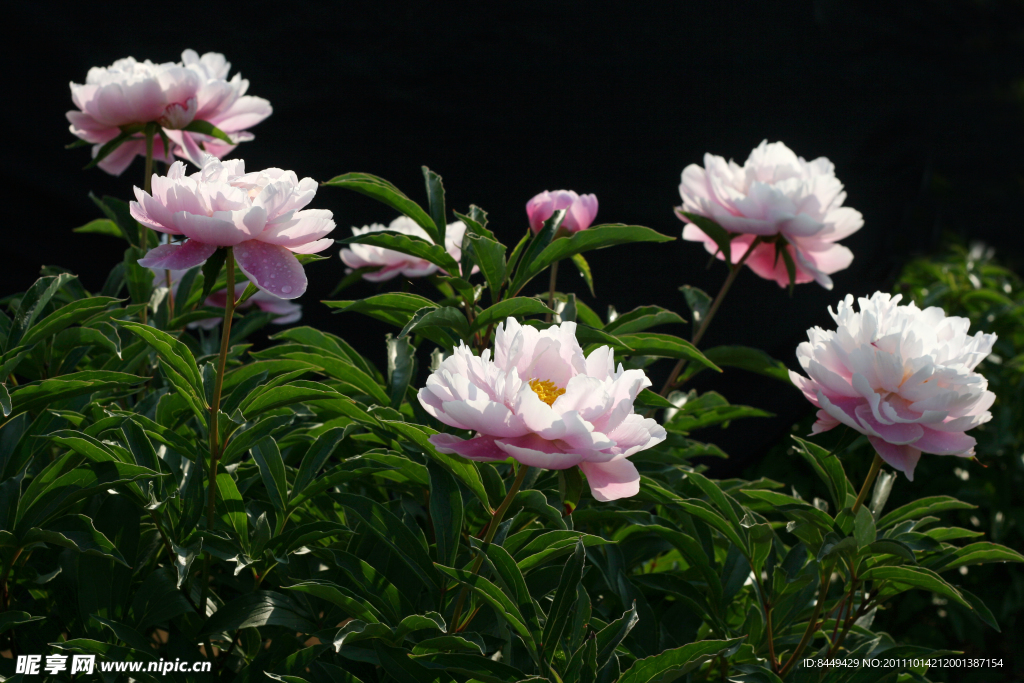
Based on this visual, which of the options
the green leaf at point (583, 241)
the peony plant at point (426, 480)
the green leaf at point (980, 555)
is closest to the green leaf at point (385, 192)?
the peony plant at point (426, 480)

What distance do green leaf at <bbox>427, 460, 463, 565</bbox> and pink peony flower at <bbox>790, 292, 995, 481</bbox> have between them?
37 centimetres

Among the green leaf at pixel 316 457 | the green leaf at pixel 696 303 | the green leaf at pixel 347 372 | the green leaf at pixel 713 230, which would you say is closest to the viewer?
the green leaf at pixel 316 457

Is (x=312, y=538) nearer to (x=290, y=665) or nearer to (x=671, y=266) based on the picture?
(x=290, y=665)

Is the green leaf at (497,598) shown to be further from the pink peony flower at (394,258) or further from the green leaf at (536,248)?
the pink peony flower at (394,258)

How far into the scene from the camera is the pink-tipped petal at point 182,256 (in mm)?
635

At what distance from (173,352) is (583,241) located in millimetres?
421

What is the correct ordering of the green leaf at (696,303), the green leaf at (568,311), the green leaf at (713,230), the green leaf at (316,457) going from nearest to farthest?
the green leaf at (316,457) < the green leaf at (568,311) < the green leaf at (713,230) < the green leaf at (696,303)

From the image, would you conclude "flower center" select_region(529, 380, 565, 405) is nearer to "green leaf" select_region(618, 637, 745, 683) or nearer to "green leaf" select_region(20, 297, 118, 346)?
"green leaf" select_region(618, 637, 745, 683)

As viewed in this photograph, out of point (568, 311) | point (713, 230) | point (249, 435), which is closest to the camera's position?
point (249, 435)

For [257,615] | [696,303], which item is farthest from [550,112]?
[257,615]

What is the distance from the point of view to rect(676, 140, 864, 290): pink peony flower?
1.05m

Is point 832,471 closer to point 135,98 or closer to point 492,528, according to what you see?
point 492,528

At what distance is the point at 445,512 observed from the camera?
2.40ft

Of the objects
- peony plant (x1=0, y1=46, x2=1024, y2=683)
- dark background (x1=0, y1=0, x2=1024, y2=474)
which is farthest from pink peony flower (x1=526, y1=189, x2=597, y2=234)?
dark background (x1=0, y1=0, x2=1024, y2=474)
